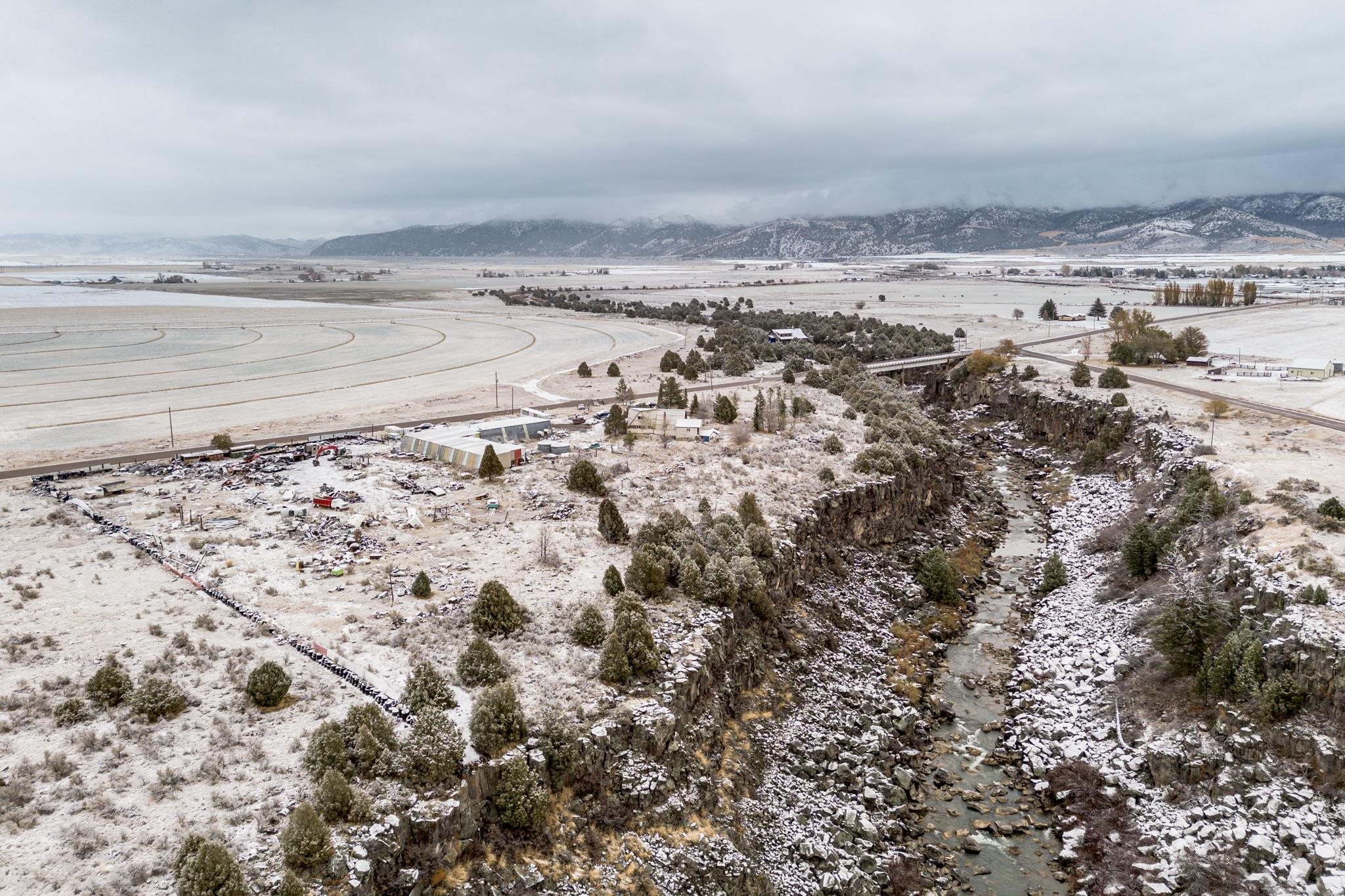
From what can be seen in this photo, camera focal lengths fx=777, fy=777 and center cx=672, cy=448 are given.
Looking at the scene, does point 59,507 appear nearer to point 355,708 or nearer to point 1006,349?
point 355,708

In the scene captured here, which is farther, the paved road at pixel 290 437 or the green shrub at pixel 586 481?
the paved road at pixel 290 437

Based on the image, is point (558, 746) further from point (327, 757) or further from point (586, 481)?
point (586, 481)

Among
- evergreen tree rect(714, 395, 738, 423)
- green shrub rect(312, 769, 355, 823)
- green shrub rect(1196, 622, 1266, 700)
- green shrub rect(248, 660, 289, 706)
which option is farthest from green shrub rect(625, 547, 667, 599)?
evergreen tree rect(714, 395, 738, 423)

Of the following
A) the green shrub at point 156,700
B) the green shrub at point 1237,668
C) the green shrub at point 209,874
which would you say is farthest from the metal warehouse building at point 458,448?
the green shrub at point 1237,668

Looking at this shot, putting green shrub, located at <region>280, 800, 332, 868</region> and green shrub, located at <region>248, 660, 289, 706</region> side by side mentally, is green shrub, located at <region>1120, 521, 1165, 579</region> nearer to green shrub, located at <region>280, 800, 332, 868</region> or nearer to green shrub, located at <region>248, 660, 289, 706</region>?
green shrub, located at <region>280, 800, 332, 868</region>

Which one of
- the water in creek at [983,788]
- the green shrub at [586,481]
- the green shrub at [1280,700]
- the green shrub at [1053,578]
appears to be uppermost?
the green shrub at [586,481]

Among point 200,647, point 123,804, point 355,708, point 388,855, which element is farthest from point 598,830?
point 200,647

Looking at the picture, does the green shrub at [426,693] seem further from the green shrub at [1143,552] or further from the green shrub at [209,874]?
the green shrub at [1143,552]
